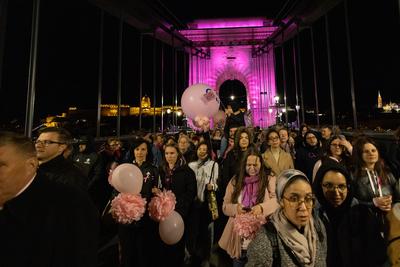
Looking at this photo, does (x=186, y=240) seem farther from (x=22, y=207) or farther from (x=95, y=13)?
(x=95, y=13)

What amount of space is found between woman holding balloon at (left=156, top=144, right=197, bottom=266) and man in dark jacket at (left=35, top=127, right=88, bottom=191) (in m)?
1.05

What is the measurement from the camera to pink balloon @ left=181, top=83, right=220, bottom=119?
521cm

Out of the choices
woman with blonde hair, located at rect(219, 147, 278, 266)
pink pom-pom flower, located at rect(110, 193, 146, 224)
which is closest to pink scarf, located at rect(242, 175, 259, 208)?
woman with blonde hair, located at rect(219, 147, 278, 266)

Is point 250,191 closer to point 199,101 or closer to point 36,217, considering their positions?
point 36,217

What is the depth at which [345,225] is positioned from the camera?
1674 millimetres

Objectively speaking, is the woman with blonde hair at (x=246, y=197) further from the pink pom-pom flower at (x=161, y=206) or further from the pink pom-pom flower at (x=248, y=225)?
the pink pom-pom flower at (x=161, y=206)

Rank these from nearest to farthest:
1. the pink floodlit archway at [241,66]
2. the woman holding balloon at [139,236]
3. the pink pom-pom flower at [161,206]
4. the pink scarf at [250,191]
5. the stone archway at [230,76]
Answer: the pink scarf at [250,191] → the pink pom-pom flower at [161,206] → the woman holding balloon at [139,236] → the pink floodlit archway at [241,66] → the stone archway at [230,76]

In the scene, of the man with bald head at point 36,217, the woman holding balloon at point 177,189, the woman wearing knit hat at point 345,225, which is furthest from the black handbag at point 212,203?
the man with bald head at point 36,217

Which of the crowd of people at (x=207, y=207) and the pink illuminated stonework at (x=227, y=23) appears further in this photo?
the pink illuminated stonework at (x=227, y=23)

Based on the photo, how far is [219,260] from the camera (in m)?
2.86

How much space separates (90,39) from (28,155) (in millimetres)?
9652

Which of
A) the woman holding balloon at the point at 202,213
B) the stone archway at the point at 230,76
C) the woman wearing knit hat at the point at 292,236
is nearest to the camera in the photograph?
the woman wearing knit hat at the point at 292,236

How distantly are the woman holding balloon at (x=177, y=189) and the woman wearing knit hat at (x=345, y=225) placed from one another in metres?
1.48

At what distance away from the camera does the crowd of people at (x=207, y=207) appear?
1.07 metres
